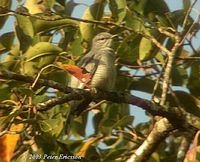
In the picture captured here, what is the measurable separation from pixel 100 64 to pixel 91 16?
1.12 meters

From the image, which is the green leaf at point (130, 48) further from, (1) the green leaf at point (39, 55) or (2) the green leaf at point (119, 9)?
(1) the green leaf at point (39, 55)

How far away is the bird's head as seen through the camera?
426 centimetres

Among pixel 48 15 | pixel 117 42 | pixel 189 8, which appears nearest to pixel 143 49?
pixel 189 8

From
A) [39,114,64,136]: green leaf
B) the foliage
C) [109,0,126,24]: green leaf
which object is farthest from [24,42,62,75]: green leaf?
[39,114,64,136]: green leaf

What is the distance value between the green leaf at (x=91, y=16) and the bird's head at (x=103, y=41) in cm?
58

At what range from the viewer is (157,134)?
332 cm

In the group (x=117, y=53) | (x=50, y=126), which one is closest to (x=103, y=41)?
(x=117, y=53)

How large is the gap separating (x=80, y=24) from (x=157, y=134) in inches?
32.2

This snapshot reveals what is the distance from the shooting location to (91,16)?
11.7 ft

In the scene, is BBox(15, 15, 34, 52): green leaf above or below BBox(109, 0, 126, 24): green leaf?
below

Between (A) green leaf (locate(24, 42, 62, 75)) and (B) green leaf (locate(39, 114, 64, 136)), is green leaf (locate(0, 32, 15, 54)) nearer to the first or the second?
(A) green leaf (locate(24, 42, 62, 75))

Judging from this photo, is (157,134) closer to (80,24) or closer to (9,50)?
(80,24)

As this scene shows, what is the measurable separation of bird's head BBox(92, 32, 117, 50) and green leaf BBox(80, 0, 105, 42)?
58 centimetres

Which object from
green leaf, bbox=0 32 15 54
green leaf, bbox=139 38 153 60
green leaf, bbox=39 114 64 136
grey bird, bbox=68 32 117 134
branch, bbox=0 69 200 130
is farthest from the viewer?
grey bird, bbox=68 32 117 134
